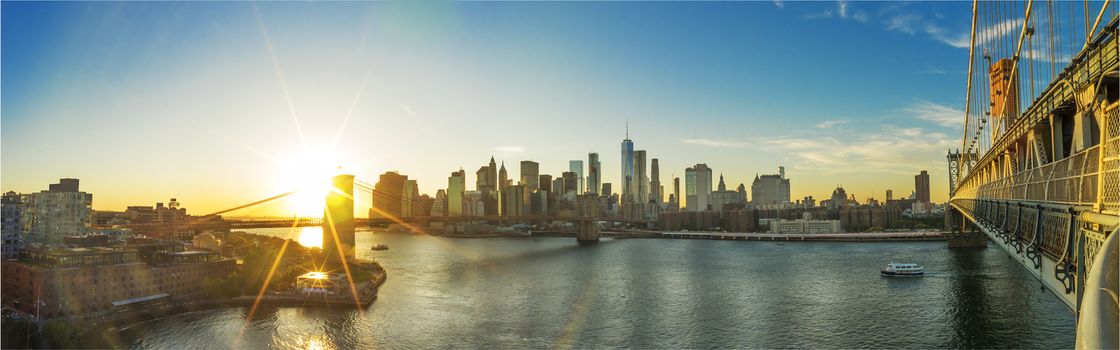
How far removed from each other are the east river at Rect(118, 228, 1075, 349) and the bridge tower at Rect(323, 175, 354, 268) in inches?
155

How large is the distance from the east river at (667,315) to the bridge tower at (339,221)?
3933mm

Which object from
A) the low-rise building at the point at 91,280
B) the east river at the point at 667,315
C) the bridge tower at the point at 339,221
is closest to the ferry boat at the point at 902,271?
the east river at the point at 667,315

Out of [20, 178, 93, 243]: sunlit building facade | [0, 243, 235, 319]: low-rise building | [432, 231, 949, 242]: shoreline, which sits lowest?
[432, 231, 949, 242]: shoreline

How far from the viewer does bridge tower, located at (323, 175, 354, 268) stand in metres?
23.0

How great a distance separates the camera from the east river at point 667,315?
1072cm

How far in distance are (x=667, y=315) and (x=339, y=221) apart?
53.3 feet

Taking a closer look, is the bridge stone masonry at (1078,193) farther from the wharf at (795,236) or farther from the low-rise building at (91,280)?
the wharf at (795,236)

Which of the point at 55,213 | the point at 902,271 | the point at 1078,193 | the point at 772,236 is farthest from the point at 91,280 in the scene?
the point at 772,236

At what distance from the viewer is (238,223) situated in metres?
26.3

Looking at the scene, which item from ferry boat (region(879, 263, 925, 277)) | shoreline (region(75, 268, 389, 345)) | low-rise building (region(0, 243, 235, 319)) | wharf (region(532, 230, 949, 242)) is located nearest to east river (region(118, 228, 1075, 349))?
shoreline (region(75, 268, 389, 345))

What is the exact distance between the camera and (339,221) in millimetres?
24750

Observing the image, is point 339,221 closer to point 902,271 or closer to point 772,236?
point 902,271

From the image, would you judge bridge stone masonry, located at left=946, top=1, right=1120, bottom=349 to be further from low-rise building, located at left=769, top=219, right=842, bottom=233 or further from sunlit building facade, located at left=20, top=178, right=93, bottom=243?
low-rise building, located at left=769, top=219, right=842, bottom=233

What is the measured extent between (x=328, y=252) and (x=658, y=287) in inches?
496
